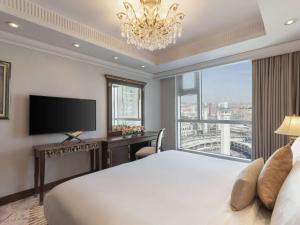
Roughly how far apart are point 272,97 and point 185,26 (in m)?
2.02

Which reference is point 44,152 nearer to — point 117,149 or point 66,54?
point 117,149

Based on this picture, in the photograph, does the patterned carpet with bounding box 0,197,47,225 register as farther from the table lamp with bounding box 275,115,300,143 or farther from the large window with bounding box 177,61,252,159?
the large window with bounding box 177,61,252,159

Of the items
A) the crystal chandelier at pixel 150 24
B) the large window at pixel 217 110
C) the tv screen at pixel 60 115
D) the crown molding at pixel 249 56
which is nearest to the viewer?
the crystal chandelier at pixel 150 24

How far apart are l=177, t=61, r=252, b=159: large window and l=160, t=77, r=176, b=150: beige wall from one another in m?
0.17

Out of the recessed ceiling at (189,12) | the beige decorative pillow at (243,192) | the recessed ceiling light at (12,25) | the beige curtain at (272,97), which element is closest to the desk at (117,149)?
the recessed ceiling at (189,12)

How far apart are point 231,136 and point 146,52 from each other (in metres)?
2.82

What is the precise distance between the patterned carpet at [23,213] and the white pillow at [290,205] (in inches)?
93.9

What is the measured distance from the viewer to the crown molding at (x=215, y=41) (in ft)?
9.14

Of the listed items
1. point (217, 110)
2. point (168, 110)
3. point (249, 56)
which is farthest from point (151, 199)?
point (168, 110)

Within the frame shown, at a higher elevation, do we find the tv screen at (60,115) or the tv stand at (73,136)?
the tv screen at (60,115)

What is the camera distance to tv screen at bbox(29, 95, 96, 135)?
9.07ft

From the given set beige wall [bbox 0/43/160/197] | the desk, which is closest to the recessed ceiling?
beige wall [bbox 0/43/160/197]

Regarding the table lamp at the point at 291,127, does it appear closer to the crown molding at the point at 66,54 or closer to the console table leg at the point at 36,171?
the crown molding at the point at 66,54

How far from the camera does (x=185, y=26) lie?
290 centimetres
